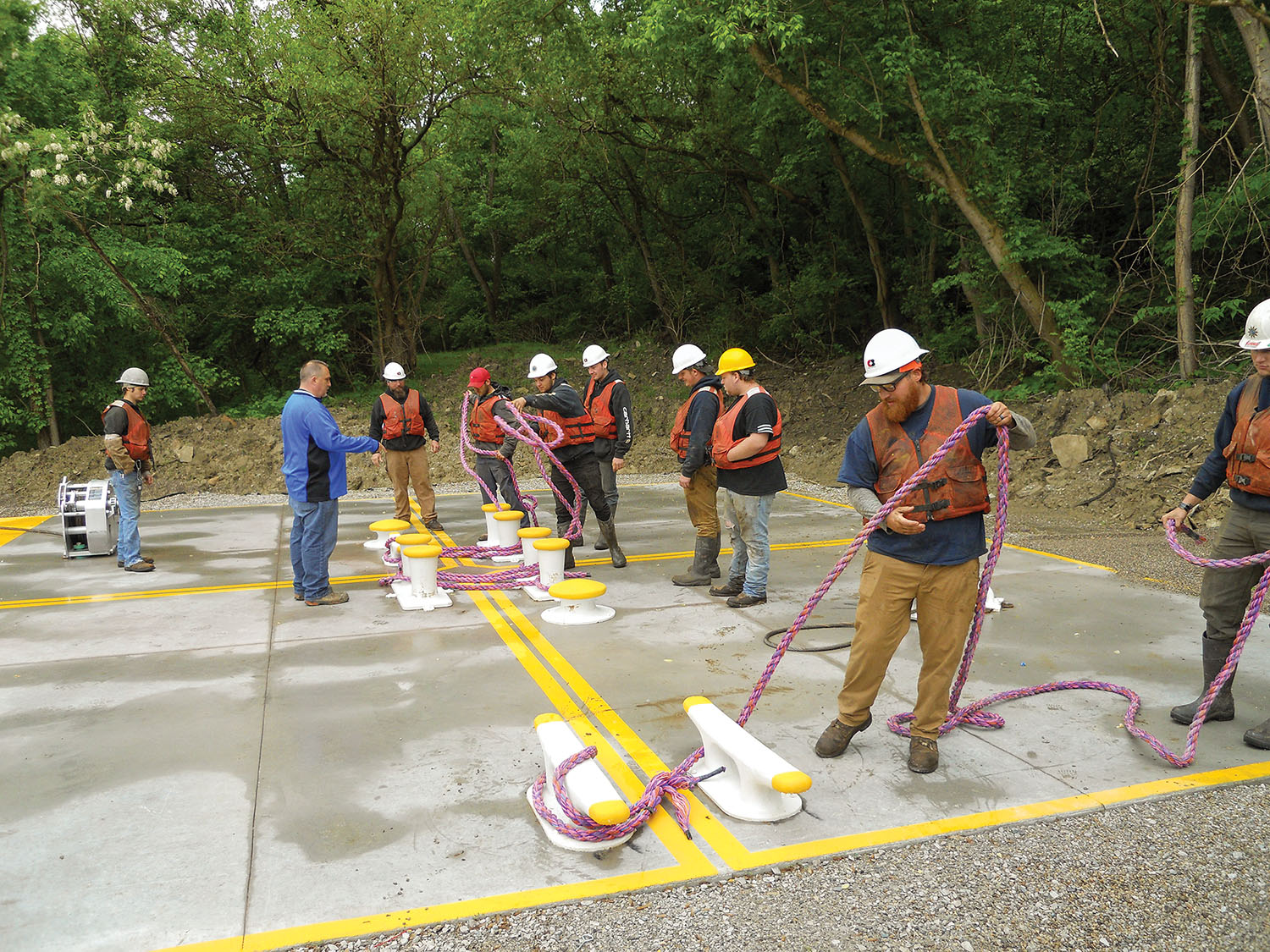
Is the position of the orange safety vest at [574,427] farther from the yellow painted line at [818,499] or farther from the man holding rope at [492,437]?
the yellow painted line at [818,499]

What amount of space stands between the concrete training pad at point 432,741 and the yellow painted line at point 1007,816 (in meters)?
0.02

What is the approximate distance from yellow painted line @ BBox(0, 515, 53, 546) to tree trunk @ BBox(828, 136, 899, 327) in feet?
50.6

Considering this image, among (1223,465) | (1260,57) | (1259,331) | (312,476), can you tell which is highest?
(1260,57)

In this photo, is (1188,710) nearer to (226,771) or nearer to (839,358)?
(226,771)

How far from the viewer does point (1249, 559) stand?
4391 millimetres

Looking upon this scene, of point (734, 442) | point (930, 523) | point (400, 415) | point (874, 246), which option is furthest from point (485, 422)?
point (874, 246)

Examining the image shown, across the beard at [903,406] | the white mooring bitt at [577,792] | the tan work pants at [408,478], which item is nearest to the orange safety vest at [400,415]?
the tan work pants at [408,478]

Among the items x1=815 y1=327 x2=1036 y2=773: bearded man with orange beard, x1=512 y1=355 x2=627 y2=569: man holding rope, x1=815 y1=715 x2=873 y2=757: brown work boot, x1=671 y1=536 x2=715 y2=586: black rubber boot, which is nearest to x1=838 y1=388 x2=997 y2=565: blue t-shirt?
x1=815 y1=327 x2=1036 y2=773: bearded man with orange beard

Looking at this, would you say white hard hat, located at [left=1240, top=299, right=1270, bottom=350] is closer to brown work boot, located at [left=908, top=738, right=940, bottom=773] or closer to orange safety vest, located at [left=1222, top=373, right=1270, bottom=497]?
orange safety vest, located at [left=1222, top=373, right=1270, bottom=497]

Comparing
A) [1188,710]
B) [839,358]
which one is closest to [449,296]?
[839,358]

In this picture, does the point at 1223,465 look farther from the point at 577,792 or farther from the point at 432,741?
the point at 432,741

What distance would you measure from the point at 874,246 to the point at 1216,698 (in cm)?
1536

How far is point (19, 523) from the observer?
1192 centimetres

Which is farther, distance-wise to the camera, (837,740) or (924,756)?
(837,740)
